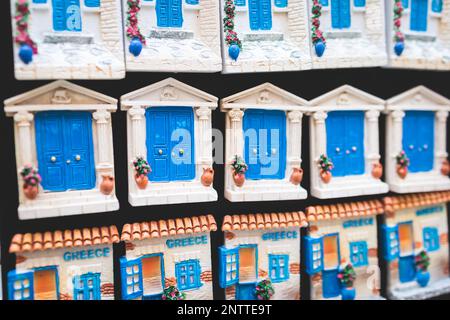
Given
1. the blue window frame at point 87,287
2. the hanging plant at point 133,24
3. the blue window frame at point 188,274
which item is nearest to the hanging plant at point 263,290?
the blue window frame at point 188,274

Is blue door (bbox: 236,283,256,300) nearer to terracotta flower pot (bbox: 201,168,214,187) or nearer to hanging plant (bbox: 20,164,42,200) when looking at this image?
terracotta flower pot (bbox: 201,168,214,187)

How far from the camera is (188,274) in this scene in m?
→ 4.49

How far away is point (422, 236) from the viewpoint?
5387 mm

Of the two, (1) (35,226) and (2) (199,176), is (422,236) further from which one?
(1) (35,226)

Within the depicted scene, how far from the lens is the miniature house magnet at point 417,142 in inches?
201

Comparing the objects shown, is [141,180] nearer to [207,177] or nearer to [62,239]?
[207,177]

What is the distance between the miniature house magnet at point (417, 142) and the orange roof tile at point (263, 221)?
1327 millimetres

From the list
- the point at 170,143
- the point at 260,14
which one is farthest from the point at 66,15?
the point at 260,14

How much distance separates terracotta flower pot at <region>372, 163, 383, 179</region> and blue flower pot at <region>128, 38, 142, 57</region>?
2.91 metres

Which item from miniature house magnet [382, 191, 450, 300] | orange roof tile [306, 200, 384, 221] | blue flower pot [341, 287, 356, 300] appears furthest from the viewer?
miniature house magnet [382, 191, 450, 300]

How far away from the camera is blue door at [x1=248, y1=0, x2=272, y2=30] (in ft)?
15.0

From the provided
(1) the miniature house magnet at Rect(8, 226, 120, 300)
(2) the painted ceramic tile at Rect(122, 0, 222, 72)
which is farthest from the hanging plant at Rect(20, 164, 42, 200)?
(2) the painted ceramic tile at Rect(122, 0, 222, 72)

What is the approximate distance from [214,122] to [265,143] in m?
0.60

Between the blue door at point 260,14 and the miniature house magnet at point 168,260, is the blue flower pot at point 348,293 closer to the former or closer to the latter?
the miniature house magnet at point 168,260
